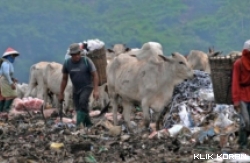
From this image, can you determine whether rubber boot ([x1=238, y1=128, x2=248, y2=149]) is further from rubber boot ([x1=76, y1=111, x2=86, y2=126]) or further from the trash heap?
rubber boot ([x1=76, y1=111, x2=86, y2=126])

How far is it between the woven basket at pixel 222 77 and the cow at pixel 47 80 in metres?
8.23

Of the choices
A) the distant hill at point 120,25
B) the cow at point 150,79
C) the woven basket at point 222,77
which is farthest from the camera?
the distant hill at point 120,25

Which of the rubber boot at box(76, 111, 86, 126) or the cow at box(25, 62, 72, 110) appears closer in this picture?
the rubber boot at box(76, 111, 86, 126)

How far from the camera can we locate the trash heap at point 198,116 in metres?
12.6

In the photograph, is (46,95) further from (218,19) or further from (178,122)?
(218,19)

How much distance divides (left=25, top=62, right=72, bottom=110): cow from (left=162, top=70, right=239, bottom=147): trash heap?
5.71 meters

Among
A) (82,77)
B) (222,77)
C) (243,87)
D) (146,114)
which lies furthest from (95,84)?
(243,87)

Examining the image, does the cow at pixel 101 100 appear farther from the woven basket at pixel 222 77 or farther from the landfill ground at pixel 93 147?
the woven basket at pixel 222 77

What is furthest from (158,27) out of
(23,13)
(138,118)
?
(138,118)

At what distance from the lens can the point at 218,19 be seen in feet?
247

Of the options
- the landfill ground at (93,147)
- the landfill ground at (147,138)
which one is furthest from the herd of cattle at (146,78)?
the landfill ground at (93,147)

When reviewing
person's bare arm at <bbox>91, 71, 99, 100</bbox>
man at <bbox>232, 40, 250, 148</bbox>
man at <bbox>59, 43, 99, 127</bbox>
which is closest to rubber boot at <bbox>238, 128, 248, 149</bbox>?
man at <bbox>232, 40, 250, 148</bbox>

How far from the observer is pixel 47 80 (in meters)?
23.6

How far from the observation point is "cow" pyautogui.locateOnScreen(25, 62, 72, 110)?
21.3 metres
